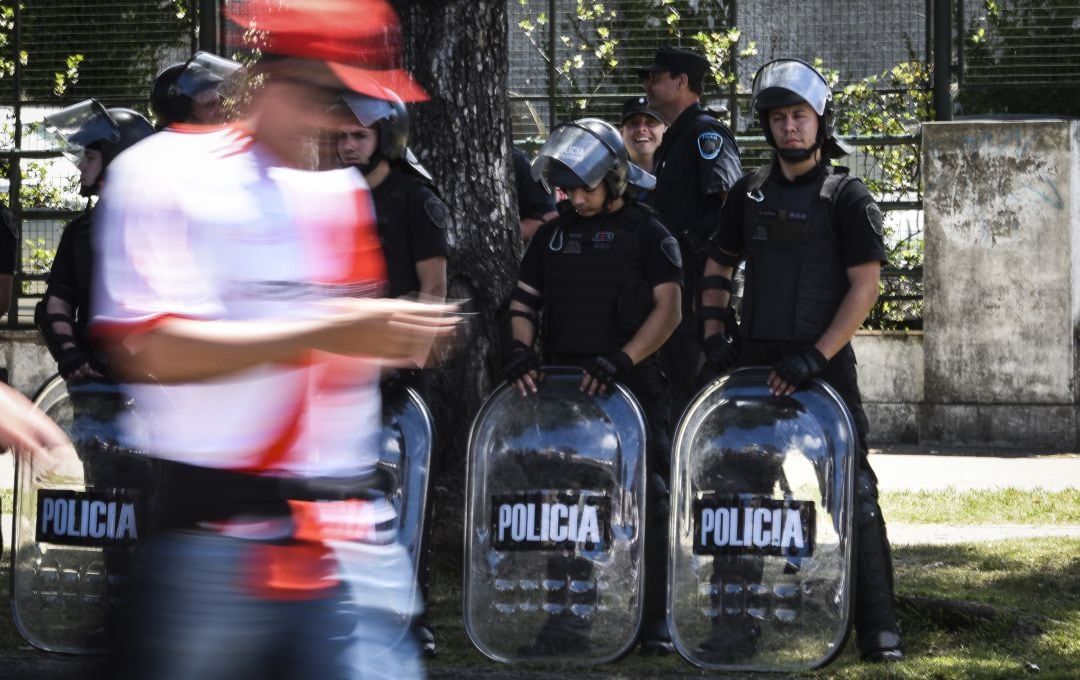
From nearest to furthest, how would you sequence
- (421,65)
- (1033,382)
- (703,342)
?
(703,342) < (421,65) < (1033,382)

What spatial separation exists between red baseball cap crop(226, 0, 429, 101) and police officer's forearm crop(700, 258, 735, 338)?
2927mm

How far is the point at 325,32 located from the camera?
2805mm

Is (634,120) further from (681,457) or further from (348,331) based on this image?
(348,331)

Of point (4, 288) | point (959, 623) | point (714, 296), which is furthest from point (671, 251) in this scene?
point (4, 288)

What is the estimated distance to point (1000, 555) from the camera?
7.07 meters

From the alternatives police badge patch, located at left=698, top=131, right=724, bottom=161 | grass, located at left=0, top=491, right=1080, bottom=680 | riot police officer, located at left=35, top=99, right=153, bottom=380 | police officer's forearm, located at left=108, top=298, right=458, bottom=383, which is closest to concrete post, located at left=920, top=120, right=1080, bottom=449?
grass, located at left=0, top=491, right=1080, bottom=680

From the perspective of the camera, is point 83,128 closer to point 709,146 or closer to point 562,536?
point 709,146

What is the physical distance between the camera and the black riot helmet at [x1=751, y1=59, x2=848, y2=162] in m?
5.55

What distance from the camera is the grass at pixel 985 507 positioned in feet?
26.8

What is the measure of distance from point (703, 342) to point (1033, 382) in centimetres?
548

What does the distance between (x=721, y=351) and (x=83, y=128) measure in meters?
2.62

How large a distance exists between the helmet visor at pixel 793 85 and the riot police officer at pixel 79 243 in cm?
240

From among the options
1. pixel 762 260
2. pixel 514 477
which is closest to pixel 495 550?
pixel 514 477

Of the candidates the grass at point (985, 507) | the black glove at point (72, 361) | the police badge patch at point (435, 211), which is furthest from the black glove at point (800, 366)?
the grass at point (985, 507)
